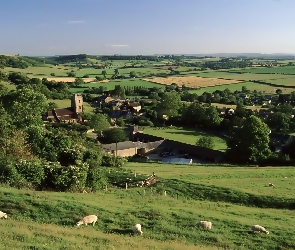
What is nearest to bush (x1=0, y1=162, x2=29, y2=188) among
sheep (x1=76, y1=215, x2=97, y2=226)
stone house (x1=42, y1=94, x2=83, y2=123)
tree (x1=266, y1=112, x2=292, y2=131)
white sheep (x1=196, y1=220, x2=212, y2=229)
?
sheep (x1=76, y1=215, x2=97, y2=226)

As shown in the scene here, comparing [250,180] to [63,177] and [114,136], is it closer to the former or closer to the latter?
[63,177]

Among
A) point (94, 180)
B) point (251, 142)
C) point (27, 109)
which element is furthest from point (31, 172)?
point (251, 142)

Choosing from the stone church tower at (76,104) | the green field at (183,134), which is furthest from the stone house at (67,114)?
the green field at (183,134)

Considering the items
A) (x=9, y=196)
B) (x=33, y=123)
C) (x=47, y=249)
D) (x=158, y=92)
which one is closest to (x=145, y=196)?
(x=9, y=196)

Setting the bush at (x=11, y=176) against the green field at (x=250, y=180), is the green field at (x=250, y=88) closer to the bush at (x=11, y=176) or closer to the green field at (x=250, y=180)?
the green field at (x=250, y=180)

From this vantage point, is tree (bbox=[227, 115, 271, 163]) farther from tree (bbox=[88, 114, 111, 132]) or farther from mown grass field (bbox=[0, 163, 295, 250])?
tree (bbox=[88, 114, 111, 132])

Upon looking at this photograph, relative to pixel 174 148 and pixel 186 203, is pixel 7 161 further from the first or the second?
pixel 174 148
